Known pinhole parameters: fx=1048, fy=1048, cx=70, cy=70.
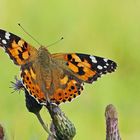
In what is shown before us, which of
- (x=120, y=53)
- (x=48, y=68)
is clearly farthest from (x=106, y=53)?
(x=48, y=68)

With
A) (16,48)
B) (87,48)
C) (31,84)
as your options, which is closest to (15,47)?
(16,48)

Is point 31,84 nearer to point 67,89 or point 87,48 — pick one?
point 67,89

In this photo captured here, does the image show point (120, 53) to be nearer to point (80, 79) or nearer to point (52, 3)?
point (52, 3)

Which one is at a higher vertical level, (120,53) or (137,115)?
(120,53)

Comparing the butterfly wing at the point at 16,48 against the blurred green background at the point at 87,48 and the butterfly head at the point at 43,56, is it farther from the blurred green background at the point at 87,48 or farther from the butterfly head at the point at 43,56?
the blurred green background at the point at 87,48

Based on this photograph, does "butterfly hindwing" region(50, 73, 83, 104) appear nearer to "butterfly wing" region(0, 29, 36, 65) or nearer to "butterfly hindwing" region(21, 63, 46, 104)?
"butterfly hindwing" region(21, 63, 46, 104)

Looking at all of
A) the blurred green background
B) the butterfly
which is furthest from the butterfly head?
the blurred green background
